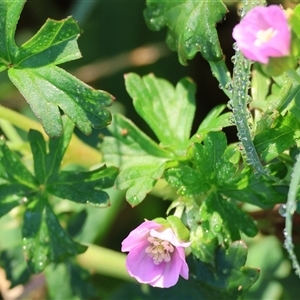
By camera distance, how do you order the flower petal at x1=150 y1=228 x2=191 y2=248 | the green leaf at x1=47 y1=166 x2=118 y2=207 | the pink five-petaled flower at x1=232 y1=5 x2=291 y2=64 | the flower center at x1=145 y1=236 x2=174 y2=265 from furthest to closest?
the green leaf at x1=47 y1=166 x2=118 y2=207 < the flower center at x1=145 y1=236 x2=174 y2=265 < the flower petal at x1=150 y1=228 x2=191 y2=248 < the pink five-petaled flower at x1=232 y1=5 x2=291 y2=64

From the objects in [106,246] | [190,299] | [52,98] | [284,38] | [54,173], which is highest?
[284,38]

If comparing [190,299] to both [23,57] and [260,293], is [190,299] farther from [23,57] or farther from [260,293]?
[23,57]

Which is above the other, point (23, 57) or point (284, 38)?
point (284, 38)

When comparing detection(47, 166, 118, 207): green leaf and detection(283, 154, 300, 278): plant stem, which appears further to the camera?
detection(47, 166, 118, 207): green leaf

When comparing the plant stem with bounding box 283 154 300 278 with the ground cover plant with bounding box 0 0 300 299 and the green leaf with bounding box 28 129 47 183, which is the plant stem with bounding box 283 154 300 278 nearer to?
the ground cover plant with bounding box 0 0 300 299

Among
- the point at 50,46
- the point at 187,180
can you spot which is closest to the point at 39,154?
the point at 50,46

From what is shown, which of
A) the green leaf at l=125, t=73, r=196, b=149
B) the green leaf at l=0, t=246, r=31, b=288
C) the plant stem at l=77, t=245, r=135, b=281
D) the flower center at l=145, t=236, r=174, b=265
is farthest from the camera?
Answer: the plant stem at l=77, t=245, r=135, b=281

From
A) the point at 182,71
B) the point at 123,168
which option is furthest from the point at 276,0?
the point at 123,168

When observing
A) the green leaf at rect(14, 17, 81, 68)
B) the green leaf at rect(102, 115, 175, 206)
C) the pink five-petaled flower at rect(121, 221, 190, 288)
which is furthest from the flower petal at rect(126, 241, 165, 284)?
the green leaf at rect(14, 17, 81, 68)
